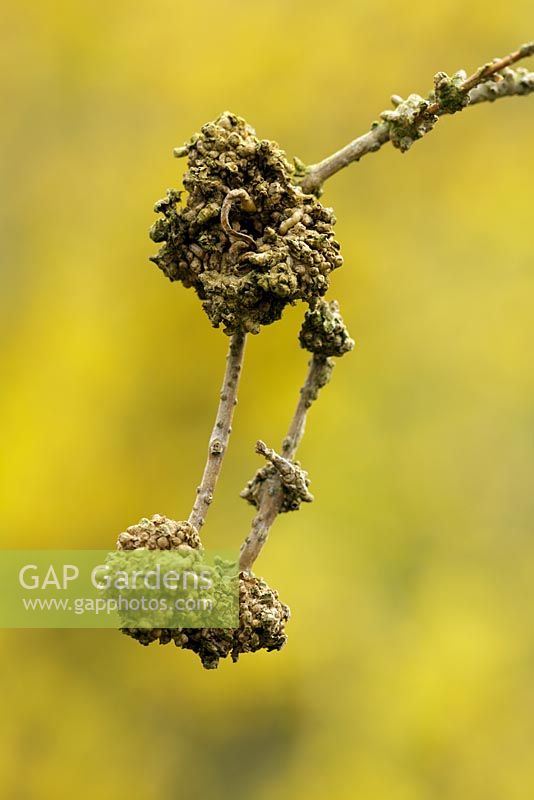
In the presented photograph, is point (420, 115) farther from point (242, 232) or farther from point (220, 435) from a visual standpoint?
point (220, 435)

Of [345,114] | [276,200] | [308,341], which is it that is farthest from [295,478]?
[345,114]

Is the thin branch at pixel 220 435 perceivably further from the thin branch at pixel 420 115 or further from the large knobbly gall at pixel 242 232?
the thin branch at pixel 420 115

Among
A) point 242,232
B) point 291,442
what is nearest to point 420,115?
point 242,232

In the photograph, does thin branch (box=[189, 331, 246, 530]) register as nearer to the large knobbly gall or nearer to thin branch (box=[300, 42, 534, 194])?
the large knobbly gall

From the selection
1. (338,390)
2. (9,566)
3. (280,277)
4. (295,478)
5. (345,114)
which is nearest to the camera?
(280,277)

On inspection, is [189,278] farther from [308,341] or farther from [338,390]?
[338,390]

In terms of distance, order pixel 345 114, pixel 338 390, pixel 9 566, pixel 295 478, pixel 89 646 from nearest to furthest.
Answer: pixel 295 478, pixel 9 566, pixel 89 646, pixel 338 390, pixel 345 114

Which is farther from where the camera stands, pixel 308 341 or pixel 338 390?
pixel 338 390
